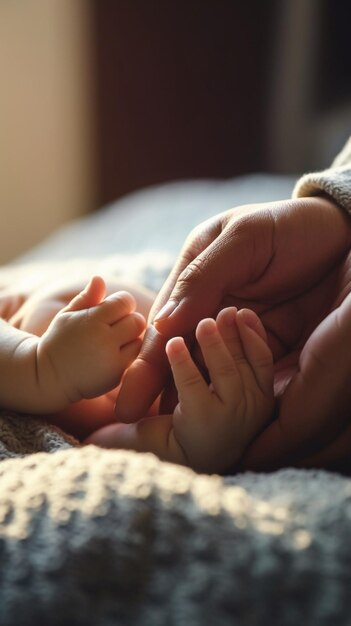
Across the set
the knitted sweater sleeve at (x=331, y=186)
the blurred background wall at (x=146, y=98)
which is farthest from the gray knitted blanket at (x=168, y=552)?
the blurred background wall at (x=146, y=98)

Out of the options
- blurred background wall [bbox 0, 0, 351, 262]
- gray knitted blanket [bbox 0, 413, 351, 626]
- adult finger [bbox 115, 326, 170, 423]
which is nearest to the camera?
gray knitted blanket [bbox 0, 413, 351, 626]

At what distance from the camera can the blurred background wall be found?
8.18 ft

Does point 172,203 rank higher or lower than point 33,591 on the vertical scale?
lower

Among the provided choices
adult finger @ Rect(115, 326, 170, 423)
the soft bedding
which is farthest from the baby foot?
the soft bedding

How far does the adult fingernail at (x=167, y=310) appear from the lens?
0.67m

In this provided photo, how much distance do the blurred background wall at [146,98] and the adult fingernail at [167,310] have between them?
1825mm

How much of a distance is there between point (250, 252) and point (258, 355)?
120 mm

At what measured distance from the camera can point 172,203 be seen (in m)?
1.72

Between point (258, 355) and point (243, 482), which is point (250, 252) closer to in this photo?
point (258, 355)

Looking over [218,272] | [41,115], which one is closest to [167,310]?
[218,272]

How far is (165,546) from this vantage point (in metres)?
0.44

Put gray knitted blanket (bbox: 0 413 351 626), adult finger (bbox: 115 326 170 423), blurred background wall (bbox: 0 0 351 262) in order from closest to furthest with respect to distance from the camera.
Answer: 1. gray knitted blanket (bbox: 0 413 351 626)
2. adult finger (bbox: 115 326 170 423)
3. blurred background wall (bbox: 0 0 351 262)

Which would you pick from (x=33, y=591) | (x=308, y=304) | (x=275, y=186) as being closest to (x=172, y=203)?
(x=275, y=186)

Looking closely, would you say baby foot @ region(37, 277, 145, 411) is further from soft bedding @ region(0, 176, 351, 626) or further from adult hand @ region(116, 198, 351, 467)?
soft bedding @ region(0, 176, 351, 626)
